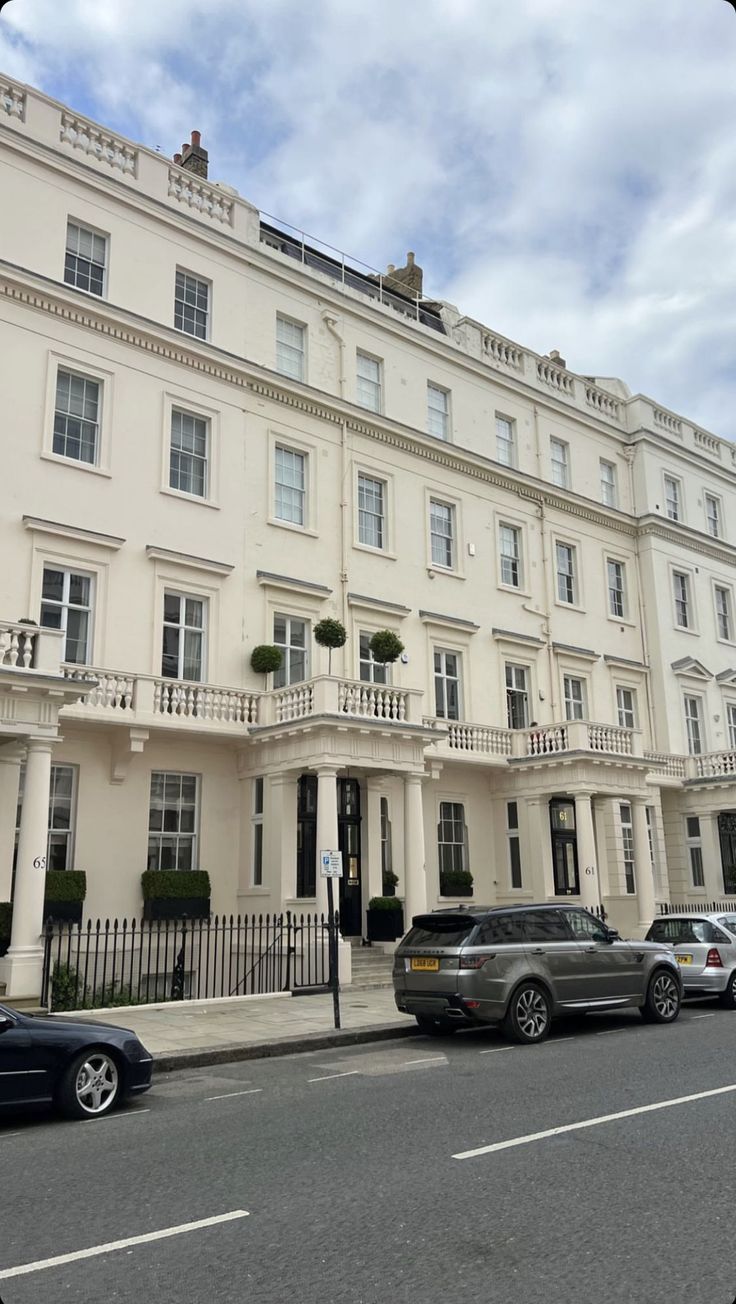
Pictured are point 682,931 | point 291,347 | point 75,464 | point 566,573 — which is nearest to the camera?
point 682,931

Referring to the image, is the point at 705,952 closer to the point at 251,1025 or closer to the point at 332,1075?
the point at 251,1025

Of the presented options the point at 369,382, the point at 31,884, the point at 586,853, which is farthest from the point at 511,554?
the point at 31,884

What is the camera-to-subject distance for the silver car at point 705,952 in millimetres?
16188

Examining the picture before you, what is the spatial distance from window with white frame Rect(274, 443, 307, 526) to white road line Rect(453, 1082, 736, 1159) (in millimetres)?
17099

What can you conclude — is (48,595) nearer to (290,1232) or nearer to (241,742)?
(241,742)

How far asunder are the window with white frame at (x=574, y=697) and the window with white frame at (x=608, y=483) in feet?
22.0

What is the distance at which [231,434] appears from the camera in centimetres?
2328

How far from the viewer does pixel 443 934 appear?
42.9ft

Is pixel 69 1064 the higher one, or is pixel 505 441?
pixel 505 441

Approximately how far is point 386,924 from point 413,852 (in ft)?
6.02

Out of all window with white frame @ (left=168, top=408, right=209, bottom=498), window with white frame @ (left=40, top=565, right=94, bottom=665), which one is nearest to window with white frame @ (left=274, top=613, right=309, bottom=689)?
window with white frame @ (left=168, top=408, right=209, bottom=498)

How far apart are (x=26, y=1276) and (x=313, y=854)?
55.3 feet

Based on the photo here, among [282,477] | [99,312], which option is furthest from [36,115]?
[282,477]

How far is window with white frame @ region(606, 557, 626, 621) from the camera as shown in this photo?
32.1 meters
